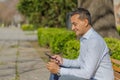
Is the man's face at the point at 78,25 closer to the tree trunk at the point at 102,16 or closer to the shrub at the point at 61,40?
the tree trunk at the point at 102,16

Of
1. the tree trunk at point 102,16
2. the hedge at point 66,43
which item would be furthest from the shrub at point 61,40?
the tree trunk at point 102,16

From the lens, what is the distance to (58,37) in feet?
54.7

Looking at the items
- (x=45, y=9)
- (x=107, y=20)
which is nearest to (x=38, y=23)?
(x=45, y=9)

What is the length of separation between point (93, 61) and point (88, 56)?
0.08 metres

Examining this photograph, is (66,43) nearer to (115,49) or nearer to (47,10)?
(115,49)

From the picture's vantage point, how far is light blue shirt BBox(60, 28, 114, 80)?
399 cm

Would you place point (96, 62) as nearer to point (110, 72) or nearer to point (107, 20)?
point (110, 72)

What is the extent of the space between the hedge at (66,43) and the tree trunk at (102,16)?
3.85ft

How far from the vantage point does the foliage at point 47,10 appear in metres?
25.3

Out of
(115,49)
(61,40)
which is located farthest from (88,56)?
(61,40)

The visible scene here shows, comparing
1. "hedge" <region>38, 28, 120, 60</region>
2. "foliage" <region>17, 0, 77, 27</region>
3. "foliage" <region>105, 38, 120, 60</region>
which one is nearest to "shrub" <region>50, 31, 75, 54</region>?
"hedge" <region>38, 28, 120, 60</region>

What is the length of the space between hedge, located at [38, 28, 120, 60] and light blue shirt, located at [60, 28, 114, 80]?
127 inches

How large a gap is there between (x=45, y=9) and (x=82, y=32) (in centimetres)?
2248

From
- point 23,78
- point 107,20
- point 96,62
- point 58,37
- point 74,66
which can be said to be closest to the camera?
point 96,62
